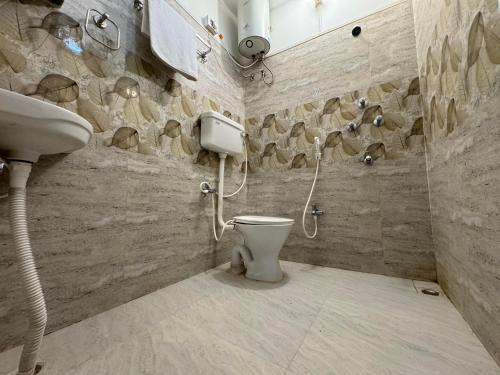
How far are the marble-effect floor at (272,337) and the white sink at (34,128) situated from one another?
0.67 m

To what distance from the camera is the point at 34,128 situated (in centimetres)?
55

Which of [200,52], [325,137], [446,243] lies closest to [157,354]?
[446,243]

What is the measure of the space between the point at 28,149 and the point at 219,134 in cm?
106

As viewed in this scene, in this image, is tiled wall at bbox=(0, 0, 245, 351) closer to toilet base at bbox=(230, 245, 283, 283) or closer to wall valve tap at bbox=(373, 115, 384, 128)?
toilet base at bbox=(230, 245, 283, 283)

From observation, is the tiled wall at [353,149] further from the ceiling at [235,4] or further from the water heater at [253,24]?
the ceiling at [235,4]

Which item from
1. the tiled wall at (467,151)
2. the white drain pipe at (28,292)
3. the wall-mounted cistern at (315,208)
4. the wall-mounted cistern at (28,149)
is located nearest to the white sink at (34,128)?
the wall-mounted cistern at (28,149)

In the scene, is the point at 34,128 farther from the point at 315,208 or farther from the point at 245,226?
the point at 315,208

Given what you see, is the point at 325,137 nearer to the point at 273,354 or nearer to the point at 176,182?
the point at 176,182

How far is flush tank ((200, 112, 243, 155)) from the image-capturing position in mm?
1502

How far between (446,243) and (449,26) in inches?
40.0

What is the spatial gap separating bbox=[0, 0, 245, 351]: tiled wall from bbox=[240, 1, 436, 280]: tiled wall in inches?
30.0

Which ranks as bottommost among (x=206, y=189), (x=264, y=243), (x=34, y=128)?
(x=264, y=243)

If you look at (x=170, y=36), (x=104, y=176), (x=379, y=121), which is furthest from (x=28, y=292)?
(x=379, y=121)

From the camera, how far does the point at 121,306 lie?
1.03 meters
